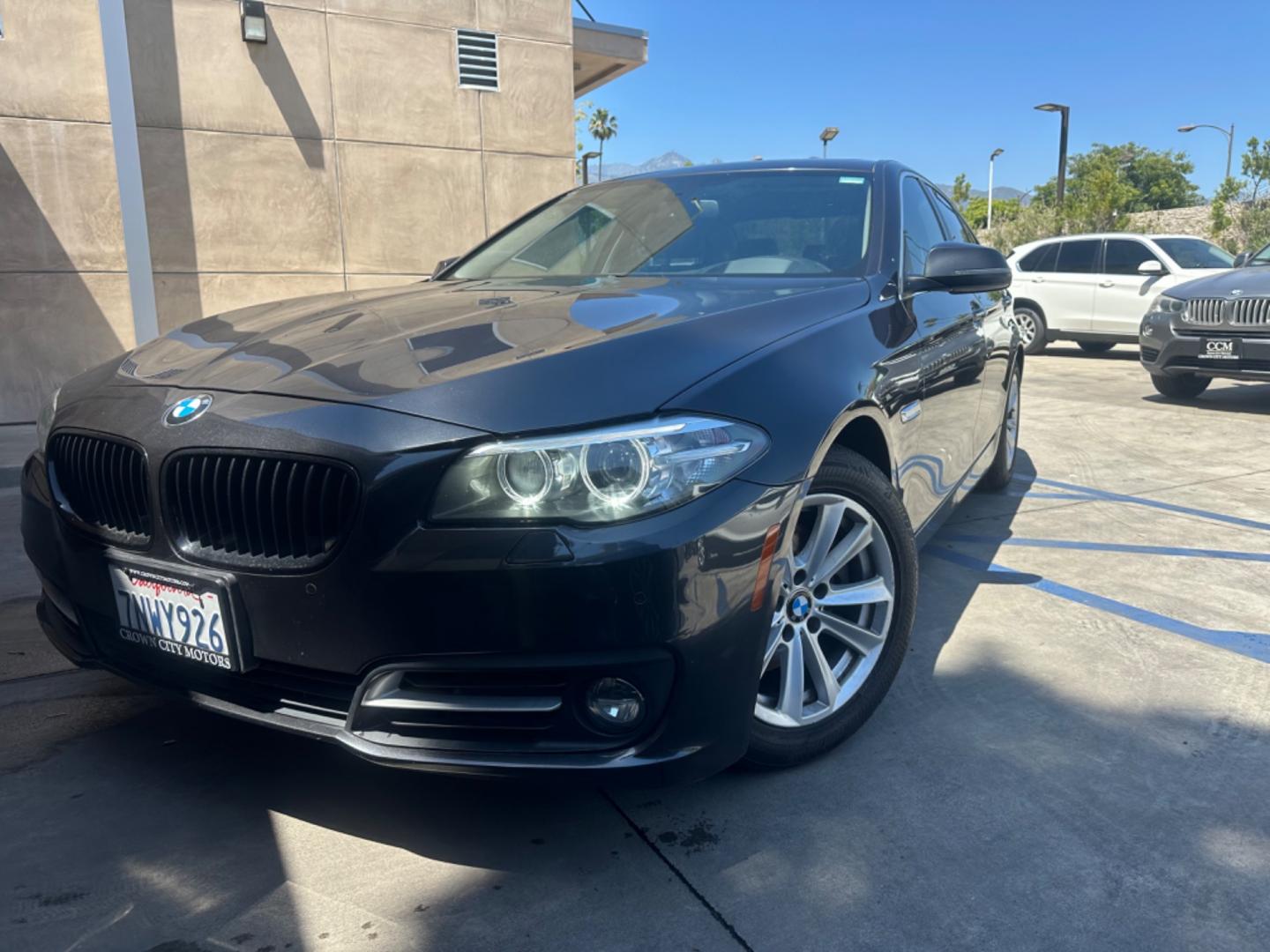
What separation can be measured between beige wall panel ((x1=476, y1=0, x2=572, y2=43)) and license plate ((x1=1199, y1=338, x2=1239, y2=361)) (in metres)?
6.80

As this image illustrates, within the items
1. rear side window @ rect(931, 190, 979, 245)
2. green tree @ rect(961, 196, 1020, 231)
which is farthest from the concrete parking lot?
green tree @ rect(961, 196, 1020, 231)

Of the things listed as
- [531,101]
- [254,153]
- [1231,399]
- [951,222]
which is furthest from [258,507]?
[1231,399]

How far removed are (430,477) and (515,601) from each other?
28 centimetres

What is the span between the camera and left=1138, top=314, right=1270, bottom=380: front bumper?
7590 mm

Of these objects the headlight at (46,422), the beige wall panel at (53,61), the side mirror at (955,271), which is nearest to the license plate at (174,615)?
the headlight at (46,422)

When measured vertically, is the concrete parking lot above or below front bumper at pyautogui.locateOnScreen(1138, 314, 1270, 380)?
below

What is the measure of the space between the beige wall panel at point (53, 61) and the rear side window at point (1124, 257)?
11.1 metres

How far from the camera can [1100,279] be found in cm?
1234

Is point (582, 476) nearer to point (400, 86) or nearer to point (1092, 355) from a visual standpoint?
point (400, 86)

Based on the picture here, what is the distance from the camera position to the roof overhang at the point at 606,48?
35.9 feet

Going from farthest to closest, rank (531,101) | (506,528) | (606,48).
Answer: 1. (606,48)
2. (531,101)
3. (506,528)

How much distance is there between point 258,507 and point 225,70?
326 inches

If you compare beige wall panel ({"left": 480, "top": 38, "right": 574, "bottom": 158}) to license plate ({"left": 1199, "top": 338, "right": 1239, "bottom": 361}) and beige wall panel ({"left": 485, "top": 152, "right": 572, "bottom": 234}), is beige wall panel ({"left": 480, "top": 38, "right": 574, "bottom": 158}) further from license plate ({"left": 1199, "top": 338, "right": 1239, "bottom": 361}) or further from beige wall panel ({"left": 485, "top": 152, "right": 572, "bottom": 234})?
license plate ({"left": 1199, "top": 338, "right": 1239, "bottom": 361})

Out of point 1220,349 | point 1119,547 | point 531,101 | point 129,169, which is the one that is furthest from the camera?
point 531,101
